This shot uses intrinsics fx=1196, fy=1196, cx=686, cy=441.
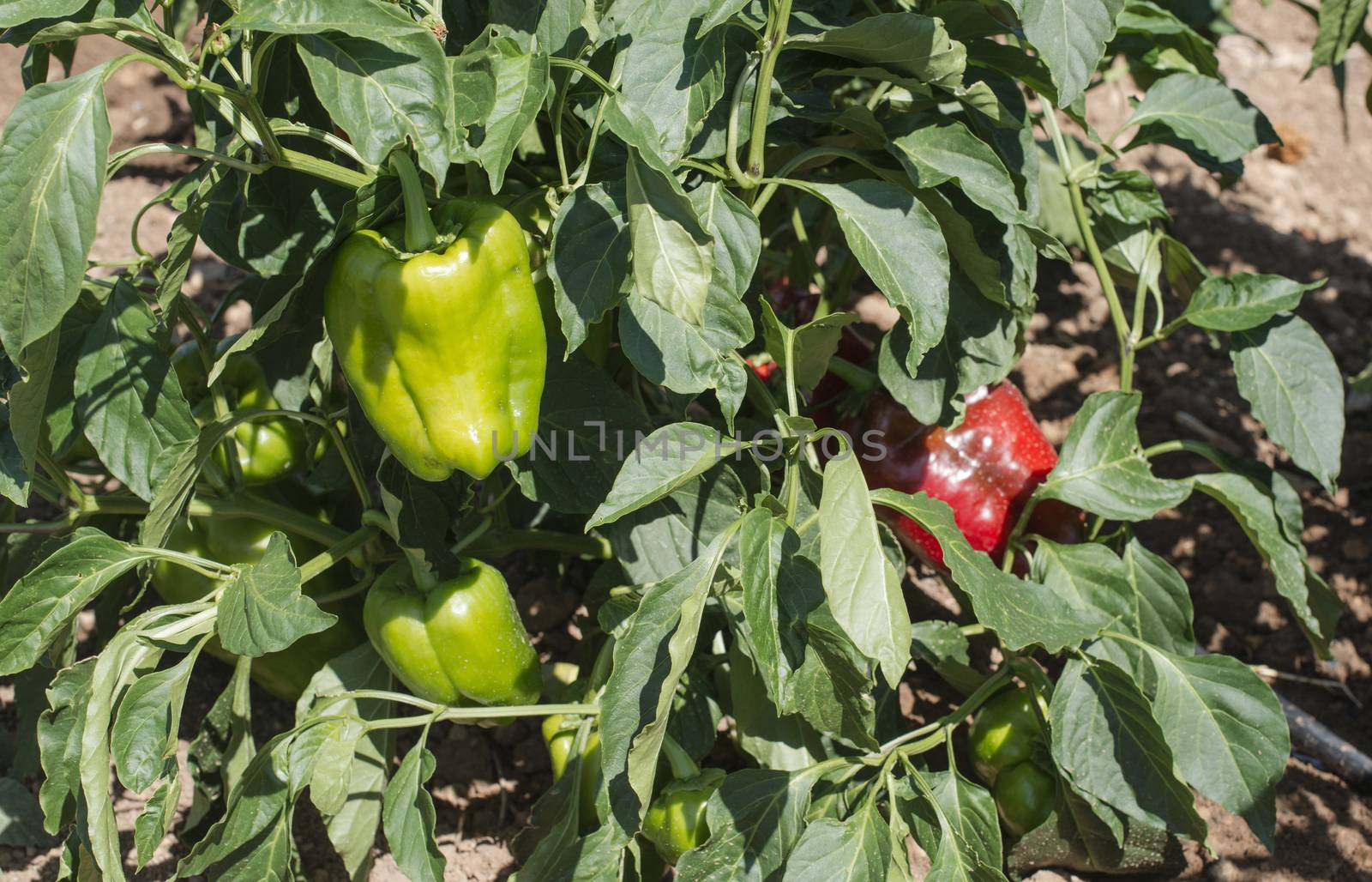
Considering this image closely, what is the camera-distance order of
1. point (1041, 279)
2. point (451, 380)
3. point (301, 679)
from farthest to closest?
point (1041, 279)
point (301, 679)
point (451, 380)

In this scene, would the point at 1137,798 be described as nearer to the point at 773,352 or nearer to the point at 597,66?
the point at 773,352

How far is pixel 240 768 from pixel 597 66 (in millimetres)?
1025

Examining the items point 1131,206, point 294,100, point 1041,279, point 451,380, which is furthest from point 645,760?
point 1041,279

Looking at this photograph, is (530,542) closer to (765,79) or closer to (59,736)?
(59,736)

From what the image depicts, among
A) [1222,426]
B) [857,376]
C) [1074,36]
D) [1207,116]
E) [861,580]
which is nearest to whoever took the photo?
[861,580]

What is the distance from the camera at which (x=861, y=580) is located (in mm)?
1141

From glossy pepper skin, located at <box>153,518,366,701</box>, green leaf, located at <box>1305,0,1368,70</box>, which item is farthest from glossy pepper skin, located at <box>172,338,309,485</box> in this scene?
green leaf, located at <box>1305,0,1368,70</box>

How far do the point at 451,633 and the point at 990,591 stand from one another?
65 centimetres

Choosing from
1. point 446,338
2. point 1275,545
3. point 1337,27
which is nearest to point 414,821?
point 446,338

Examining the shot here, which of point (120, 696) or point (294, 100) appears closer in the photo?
point (120, 696)

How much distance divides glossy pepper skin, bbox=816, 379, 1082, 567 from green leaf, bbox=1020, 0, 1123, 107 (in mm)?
761

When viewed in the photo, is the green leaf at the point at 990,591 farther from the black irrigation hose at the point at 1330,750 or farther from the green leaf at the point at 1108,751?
the black irrigation hose at the point at 1330,750

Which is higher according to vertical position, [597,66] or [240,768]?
[597,66]

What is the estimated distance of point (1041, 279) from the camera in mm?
2742
